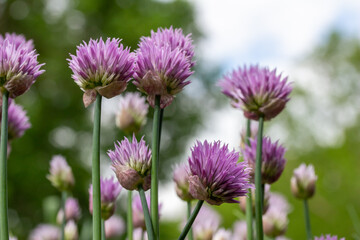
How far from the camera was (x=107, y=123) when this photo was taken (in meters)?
14.5

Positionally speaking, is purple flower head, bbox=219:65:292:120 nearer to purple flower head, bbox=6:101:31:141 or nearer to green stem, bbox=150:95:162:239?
green stem, bbox=150:95:162:239

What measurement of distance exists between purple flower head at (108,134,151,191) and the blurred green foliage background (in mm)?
10598

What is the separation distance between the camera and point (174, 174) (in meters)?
1.43

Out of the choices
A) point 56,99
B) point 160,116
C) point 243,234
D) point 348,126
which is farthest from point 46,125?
point 160,116

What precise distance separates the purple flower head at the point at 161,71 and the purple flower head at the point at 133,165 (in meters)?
0.10

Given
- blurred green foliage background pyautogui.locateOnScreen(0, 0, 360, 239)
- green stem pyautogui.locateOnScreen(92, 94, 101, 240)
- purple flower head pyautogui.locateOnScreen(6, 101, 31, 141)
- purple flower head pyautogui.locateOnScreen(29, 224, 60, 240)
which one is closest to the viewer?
green stem pyautogui.locateOnScreen(92, 94, 101, 240)

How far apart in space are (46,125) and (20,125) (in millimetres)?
12829

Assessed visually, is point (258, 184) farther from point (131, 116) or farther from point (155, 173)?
point (131, 116)

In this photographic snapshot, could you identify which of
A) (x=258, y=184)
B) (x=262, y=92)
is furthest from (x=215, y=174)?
(x=262, y=92)

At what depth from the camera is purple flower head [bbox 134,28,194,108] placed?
960 millimetres

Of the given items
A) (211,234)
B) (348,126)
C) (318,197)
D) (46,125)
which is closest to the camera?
(211,234)

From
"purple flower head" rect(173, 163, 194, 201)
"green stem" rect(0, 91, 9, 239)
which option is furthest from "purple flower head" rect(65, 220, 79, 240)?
"green stem" rect(0, 91, 9, 239)

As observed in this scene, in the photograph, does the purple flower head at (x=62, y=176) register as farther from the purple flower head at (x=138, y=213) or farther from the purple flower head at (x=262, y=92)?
the purple flower head at (x=262, y=92)

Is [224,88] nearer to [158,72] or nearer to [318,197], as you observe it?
[158,72]
